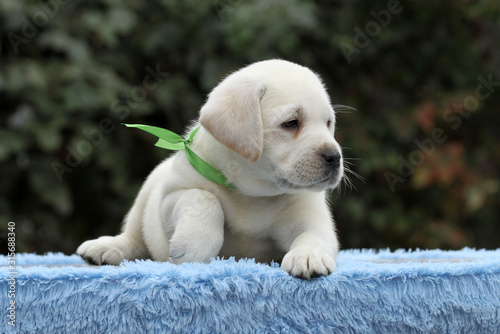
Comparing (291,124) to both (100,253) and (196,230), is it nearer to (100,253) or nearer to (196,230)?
(196,230)

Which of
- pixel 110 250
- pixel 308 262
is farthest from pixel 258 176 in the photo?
pixel 110 250

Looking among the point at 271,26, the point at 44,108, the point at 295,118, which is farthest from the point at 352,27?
the point at 295,118

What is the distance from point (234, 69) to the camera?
4.62m

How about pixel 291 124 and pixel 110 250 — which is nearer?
pixel 291 124

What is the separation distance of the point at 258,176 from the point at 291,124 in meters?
0.21

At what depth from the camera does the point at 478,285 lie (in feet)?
6.47

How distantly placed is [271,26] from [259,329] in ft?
9.69

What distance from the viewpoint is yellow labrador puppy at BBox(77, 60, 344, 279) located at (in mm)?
2064

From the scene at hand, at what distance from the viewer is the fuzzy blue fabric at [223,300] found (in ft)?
5.77

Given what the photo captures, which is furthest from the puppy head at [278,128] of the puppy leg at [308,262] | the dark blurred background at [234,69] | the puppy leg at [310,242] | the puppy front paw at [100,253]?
the dark blurred background at [234,69]

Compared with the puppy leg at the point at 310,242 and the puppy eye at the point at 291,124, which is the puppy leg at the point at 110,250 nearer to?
the puppy leg at the point at 310,242

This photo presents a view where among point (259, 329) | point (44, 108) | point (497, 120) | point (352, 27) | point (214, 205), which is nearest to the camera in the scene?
point (259, 329)

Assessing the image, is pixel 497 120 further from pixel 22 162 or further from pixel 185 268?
pixel 185 268

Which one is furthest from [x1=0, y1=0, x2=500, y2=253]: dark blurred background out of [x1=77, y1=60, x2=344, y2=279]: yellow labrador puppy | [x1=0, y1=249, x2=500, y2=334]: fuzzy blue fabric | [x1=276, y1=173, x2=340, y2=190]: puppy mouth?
[x1=0, y1=249, x2=500, y2=334]: fuzzy blue fabric
